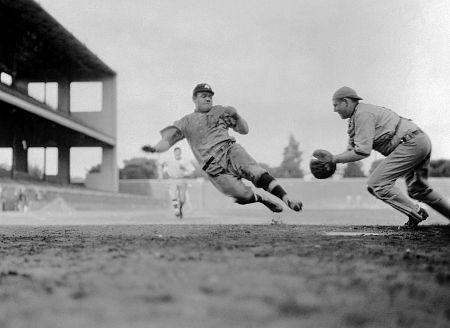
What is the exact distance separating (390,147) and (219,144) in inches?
77.8

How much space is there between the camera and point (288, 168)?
53.8 m

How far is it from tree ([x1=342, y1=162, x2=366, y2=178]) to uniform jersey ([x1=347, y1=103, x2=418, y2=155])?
117 ft

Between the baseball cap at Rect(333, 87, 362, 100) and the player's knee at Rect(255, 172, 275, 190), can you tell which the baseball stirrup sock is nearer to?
the player's knee at Rect(255, 172, 275, 190)

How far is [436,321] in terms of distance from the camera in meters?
1.79

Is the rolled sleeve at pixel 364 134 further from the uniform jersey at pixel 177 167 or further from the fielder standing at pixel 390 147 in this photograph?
the uniform jersey at pixel 177 167

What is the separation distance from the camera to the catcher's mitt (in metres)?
6.70

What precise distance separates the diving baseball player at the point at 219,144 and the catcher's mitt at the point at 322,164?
0.54m

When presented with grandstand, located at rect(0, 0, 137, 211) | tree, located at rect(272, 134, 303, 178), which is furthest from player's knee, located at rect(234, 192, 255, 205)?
tree, located at rect(272, 134, 303, 178)

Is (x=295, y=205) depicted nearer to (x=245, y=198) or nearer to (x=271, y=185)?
(x=271, y=185)

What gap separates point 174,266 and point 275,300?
1036 mm

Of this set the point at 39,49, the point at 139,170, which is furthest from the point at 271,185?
the point at 139,170

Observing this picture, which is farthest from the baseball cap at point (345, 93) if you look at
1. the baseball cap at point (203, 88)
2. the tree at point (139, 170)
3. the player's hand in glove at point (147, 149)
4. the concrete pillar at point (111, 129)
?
the tree at point (139, 170)

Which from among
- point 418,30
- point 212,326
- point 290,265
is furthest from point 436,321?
point 418,30

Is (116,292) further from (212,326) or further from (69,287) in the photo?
(212,326)
